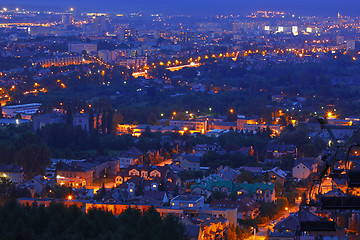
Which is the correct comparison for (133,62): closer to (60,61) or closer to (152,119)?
(60,61)

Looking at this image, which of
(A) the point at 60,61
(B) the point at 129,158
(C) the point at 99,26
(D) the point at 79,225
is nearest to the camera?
(D) the point at 79,225

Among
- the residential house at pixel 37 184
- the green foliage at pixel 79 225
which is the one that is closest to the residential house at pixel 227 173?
the residential house at pixel 37 184

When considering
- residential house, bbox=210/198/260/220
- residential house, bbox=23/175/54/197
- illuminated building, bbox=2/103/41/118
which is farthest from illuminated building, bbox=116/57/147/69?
residential house, bbox=210/198/260/220

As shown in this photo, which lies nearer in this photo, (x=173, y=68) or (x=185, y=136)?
(x=185, y=136)

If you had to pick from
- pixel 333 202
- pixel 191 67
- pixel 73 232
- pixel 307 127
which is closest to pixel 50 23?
pixel 191 67

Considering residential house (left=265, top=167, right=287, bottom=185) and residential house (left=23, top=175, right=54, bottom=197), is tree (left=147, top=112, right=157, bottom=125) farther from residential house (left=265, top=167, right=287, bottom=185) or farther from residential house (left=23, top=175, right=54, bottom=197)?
residential house (left=23, top=175, right=54, bottom=197)

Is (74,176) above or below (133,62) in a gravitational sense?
above

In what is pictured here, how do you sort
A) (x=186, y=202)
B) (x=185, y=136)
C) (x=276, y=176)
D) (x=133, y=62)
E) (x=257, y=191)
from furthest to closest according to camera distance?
1. (x=133, y=62)
2. (x=185, y=136)
3. (x=276, y=176)
4. (x=257, y=191)
5. (x=186, y=202)

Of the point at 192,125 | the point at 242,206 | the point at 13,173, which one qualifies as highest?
the point at 242,206

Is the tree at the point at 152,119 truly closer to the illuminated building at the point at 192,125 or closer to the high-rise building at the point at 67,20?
the illuminated building at the point at 192,125

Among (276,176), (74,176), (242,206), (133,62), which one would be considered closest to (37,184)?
(74,176)
